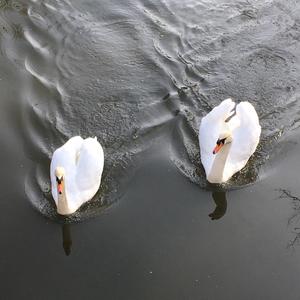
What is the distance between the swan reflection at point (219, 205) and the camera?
1091cm

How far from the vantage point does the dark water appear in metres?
9.82

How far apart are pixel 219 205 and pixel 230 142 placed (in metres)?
1.29

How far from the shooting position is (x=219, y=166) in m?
11.0

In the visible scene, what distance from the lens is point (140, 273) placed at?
978 centimetres

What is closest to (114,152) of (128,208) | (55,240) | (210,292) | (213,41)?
(128,208)

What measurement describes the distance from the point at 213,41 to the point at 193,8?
5.66 ft

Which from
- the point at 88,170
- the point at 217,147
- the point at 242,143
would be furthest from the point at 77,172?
the point at 242,143

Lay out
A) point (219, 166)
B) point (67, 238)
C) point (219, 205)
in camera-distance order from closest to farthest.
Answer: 1. point (67, 238)
2. point (219, 166)
3. point (219, 205)

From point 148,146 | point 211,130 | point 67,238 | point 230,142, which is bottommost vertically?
point 67,238

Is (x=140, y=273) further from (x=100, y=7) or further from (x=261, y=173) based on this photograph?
(x=100, y=7)

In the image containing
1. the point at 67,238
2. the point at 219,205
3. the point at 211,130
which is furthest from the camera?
the point at 211,130

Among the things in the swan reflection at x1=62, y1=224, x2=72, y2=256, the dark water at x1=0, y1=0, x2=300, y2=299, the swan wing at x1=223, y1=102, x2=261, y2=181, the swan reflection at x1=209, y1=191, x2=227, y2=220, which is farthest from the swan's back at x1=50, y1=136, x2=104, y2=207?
the swan wing at x1=223, y1=102, x2=261, y2=181

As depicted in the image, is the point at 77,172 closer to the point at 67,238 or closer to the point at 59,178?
the point at 59,178

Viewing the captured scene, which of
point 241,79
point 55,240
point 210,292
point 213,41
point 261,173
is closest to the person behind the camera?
point 210,292
